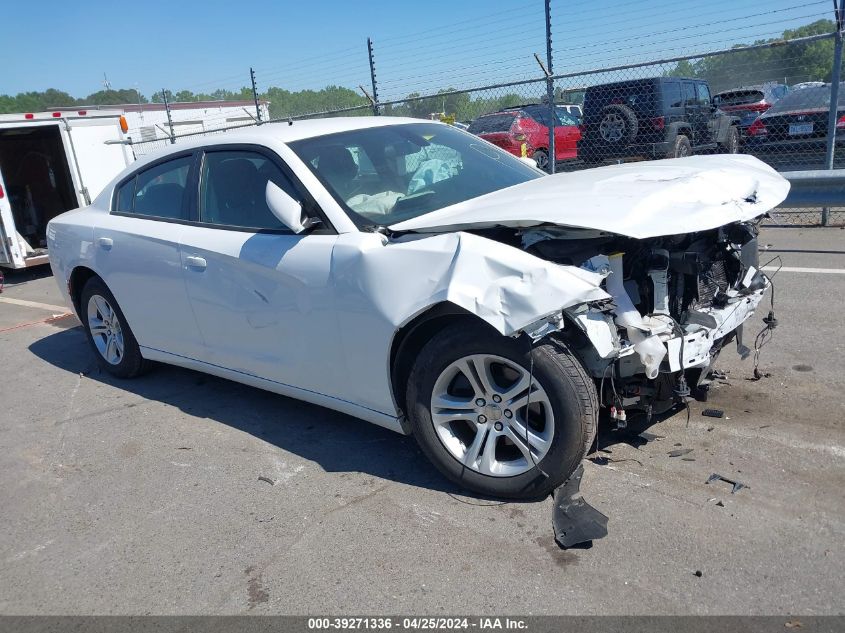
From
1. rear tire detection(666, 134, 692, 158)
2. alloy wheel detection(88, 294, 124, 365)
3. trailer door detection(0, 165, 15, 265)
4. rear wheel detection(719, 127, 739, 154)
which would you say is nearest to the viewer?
alloy wheel detection(88, 294, 124, 365)

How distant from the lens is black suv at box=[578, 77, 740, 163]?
1277 cm

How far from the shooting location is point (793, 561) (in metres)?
2.71

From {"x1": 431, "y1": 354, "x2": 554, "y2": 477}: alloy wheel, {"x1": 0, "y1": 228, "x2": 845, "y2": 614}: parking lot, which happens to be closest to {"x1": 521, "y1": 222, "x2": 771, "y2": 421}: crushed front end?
{"x1": 431, "y1": 354, "x2": 554, "y2": 477}: alloy wheel

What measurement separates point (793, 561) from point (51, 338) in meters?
6.70

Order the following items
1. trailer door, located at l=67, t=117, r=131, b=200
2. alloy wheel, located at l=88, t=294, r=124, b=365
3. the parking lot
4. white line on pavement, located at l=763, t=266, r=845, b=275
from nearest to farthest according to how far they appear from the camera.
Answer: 1. the parking lot
2. alloy wheel, located at l=88, t=294, r=124, b=365
3. white line on pavement, located at l=763, t=266, r=845, b=275
4. trailer door, located at l=67, t=117, r=131, b=200

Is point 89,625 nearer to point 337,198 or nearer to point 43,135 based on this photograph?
point 337,198

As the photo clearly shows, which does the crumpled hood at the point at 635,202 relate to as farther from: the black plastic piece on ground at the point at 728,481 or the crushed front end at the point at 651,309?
the black plastic piece on ground at the point at 728,481

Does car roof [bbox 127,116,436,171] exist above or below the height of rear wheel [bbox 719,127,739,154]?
above

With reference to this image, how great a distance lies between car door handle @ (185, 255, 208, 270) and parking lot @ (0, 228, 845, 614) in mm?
1006

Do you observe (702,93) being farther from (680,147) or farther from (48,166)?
Answer: (48,166)

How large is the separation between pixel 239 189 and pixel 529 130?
14326 mm

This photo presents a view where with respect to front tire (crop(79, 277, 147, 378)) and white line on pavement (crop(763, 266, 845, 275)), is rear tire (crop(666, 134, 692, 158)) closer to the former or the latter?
white line on pavement (crop(763, 266, 845, 275))

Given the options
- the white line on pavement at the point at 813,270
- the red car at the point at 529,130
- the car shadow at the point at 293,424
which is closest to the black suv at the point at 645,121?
the red car at the point at 529,130

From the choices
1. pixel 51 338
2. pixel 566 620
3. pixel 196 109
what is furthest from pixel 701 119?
pixel 196 109
